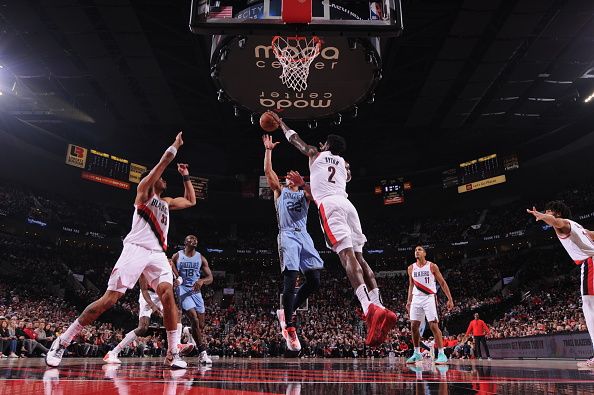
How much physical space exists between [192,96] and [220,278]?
14.2 meters

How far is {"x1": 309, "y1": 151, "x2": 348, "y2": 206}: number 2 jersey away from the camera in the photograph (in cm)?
467

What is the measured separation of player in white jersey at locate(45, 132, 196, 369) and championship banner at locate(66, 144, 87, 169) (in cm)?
2067

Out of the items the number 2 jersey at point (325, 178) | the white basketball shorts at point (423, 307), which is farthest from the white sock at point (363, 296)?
the white basketball shorts at point (423, 307)

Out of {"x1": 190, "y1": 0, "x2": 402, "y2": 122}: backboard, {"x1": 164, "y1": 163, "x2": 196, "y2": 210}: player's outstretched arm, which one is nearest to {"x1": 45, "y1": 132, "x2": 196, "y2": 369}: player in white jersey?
{"x1": 164, "y1": 163, "x2": 196, "y2": 210}: player's outstretched arm

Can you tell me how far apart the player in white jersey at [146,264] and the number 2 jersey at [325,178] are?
146 cm

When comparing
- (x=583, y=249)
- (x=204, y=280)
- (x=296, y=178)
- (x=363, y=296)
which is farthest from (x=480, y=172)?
(x=363, y=296)

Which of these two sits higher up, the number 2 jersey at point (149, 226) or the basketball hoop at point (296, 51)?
the basketball hoop at point (296, 51)

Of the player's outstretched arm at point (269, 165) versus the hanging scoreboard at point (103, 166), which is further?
the hanging scoreboard at point (103, 166)

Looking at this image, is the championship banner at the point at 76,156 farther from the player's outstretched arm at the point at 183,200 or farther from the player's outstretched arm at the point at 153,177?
the player's outstretched arm at the point at 153,177

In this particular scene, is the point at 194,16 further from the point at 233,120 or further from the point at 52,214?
the point at 52,214

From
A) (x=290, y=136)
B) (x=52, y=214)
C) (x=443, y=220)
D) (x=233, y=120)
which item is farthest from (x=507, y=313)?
(x=52, y=214)

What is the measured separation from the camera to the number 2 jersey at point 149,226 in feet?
15.6

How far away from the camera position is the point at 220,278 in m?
30.0

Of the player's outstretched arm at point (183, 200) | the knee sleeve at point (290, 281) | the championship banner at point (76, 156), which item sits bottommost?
the knee sleeve at point (290, 281)
